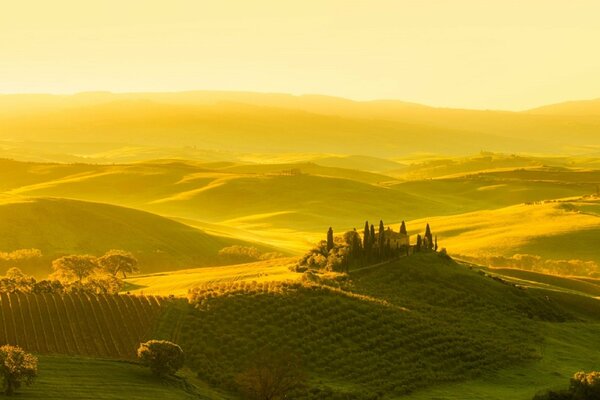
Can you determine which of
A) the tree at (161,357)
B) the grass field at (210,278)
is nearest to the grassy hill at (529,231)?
the grass field at (210,278)

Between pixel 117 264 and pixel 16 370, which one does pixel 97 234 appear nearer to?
pixel 117 264

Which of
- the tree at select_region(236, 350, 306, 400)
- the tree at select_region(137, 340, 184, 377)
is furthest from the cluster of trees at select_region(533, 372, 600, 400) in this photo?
the tree at select_region(137, 340, 184, 377)

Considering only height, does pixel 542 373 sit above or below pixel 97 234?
above

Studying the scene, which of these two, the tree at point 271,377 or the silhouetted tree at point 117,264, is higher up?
the tree at point 271,377

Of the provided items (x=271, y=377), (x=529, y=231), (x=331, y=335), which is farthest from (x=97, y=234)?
(x=271, y=377)

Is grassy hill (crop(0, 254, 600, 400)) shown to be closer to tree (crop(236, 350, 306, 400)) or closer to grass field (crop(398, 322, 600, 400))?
grass field (crop(398, 322, 600, 400))

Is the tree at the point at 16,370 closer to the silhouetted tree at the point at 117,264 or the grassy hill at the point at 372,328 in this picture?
the grassy hill at the point at 372,328
